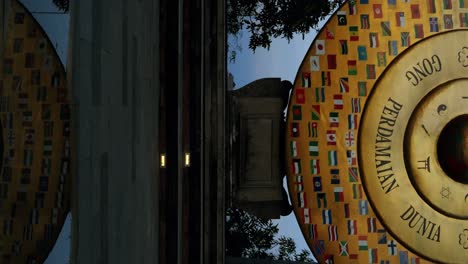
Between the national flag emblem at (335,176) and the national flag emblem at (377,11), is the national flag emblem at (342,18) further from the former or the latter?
the national flag emblem at (335,176)

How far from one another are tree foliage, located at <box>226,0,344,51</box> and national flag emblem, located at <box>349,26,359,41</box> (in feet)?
4.80

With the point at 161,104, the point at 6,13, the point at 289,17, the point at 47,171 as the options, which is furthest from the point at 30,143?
the point at 289,17

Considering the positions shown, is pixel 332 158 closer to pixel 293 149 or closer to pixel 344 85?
pixel 293 149

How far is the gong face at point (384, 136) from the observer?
4934mm

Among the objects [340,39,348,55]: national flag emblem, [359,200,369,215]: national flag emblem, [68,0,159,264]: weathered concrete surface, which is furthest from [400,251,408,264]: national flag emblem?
[68,0,159,264]: weathered concrete surface

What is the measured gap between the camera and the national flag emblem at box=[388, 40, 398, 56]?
5.02 m

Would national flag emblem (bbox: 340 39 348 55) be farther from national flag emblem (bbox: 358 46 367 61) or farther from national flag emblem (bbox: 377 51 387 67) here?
national flag emblem (bbox: 377 51 387 67)

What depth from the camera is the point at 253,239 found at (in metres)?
6.84

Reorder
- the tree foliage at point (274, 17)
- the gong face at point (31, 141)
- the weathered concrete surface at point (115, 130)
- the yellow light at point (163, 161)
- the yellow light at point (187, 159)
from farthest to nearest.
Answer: the tree foliage at point (274, 17), the yellow light at point (187, 159), the yellow light at point (163, 161), the weathered concrete surface at point (115, 130), the gong face at point (31, 141)

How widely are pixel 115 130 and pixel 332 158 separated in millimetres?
2880

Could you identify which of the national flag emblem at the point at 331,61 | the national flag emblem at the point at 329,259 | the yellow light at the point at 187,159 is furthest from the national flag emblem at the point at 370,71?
the yellow light at the point at 187,159

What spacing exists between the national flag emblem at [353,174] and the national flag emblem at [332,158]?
0.17 meters

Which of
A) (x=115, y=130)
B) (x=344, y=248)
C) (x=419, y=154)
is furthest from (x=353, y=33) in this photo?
(x=115, y=130)

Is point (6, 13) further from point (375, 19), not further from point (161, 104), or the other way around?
point (375, 19)
